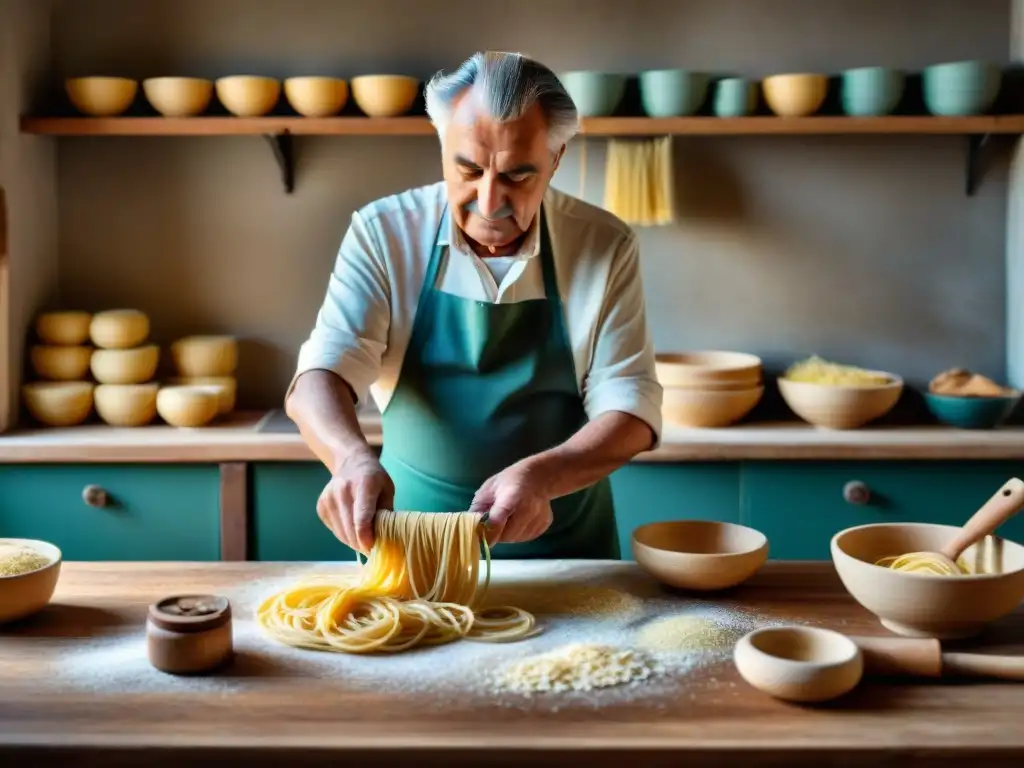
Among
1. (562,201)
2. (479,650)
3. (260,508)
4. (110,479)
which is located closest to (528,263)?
(562,201)

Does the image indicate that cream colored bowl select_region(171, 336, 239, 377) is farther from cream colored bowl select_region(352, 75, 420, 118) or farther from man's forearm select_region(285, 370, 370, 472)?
man's forearm select_region(285, 370, 370, 472)

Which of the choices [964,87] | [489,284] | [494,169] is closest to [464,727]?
[494,169]

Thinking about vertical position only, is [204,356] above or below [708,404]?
above

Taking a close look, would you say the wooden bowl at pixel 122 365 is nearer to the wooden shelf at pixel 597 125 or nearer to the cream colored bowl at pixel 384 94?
the wooden shelf at pixel 597 125

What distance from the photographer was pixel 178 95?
416 centimetres

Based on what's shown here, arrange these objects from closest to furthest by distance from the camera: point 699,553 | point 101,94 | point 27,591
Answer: point 27,591
point 699,553
point 101,94

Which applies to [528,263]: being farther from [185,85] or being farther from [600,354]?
[185,85]

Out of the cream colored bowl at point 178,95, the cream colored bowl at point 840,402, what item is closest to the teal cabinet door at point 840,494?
the cream colored bowl at point 840,402

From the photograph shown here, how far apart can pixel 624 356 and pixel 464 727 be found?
1.18 m

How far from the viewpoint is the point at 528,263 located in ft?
9.00

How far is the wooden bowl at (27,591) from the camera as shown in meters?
2.02

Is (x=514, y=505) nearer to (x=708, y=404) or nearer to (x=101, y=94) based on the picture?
(x=708, y=404)

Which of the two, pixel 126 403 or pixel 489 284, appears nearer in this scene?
pixel 489 284

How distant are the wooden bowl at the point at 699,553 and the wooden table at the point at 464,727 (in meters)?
0.32
